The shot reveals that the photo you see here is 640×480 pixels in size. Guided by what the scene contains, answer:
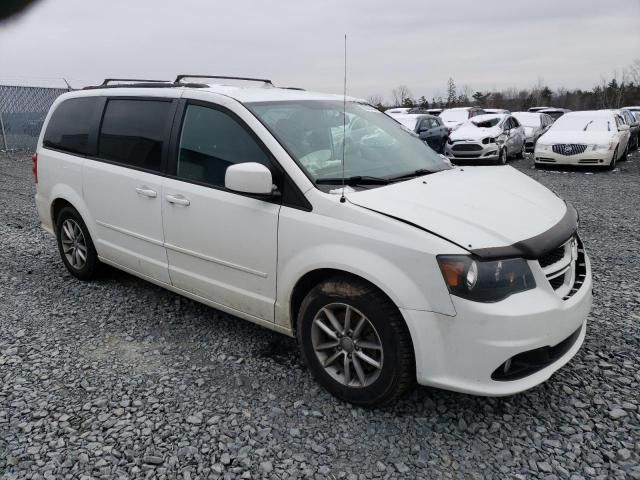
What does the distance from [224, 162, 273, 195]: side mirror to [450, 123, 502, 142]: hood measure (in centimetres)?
1225

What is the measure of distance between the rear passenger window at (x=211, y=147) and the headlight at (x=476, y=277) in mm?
1270

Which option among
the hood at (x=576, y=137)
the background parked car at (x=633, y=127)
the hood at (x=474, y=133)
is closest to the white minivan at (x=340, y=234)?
the hood at (x=576, y=137)

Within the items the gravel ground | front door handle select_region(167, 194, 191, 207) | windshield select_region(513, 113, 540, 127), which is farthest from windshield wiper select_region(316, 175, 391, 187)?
windshield select_region(513, 113, 540, 127)

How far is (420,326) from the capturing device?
2475 mm

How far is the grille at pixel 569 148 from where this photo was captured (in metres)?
12.5

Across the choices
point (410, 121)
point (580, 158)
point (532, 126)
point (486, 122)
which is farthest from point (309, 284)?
point (532, 126)

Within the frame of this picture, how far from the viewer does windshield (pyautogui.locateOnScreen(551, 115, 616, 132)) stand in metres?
13.3

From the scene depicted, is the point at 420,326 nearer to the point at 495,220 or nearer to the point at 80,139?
the point at 495,220

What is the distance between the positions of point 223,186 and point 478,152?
39.3 ft

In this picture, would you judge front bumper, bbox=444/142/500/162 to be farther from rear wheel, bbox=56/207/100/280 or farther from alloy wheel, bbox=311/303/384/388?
alloy wheel, bbox=311/303/384/388

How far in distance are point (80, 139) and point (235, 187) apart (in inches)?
89.6

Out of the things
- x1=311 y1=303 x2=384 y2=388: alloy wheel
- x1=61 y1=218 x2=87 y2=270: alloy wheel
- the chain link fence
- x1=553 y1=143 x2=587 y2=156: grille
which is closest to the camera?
x1=311 y1=303 x2=384 y2=388: alloy wheel

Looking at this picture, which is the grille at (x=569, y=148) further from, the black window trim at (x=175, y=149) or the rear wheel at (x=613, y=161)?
the black window trim at (x=175, y=149)

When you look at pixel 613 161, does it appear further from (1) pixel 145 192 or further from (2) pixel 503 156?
(1) pixel 145 192
